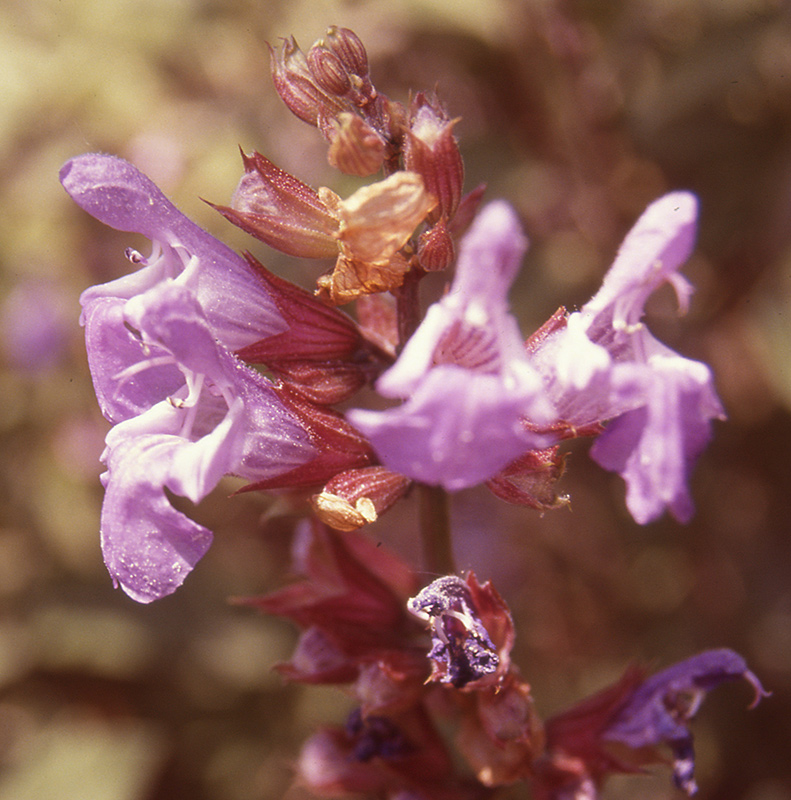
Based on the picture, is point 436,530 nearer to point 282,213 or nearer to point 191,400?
point 191,400

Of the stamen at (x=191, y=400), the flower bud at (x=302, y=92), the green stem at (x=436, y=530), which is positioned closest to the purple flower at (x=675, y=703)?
the green stem at (x=436, y=530)

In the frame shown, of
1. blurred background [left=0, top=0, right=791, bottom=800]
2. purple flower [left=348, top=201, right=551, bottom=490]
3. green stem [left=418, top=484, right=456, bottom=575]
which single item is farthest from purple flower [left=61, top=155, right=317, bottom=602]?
blurred background [left=0, top=0, right=791, bottom=800]

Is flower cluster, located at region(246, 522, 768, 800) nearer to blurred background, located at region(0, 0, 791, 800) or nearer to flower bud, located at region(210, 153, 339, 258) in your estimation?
flower bud, located at region(210, 153, 339, 258)

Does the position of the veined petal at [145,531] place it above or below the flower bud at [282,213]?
below

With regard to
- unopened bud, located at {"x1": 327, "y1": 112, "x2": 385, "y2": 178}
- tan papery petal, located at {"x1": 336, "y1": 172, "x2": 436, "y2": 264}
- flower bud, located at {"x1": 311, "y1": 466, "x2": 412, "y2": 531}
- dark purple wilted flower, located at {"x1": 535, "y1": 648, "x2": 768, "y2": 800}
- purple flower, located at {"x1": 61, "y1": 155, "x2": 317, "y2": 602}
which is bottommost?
dark purple wilted flower, located at {"x1": 535, "y1": 648, "x2": 768, "y2": 800}

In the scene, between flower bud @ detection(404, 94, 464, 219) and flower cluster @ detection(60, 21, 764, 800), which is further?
flower bud @ detection(404, 94, 464, 219)

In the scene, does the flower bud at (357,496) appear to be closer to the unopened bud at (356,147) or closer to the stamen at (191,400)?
the stamen at (191,400)

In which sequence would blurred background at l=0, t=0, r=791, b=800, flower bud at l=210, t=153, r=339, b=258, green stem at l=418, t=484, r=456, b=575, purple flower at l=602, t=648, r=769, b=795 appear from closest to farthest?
flower bud at l=210, t=153, r=339, b=258, green stem at l=418, t=484, r=456, b=575, purple flower at l=602, t=648, r=769, b=795, blurred background at l=0, t=0, r=791, b=800
